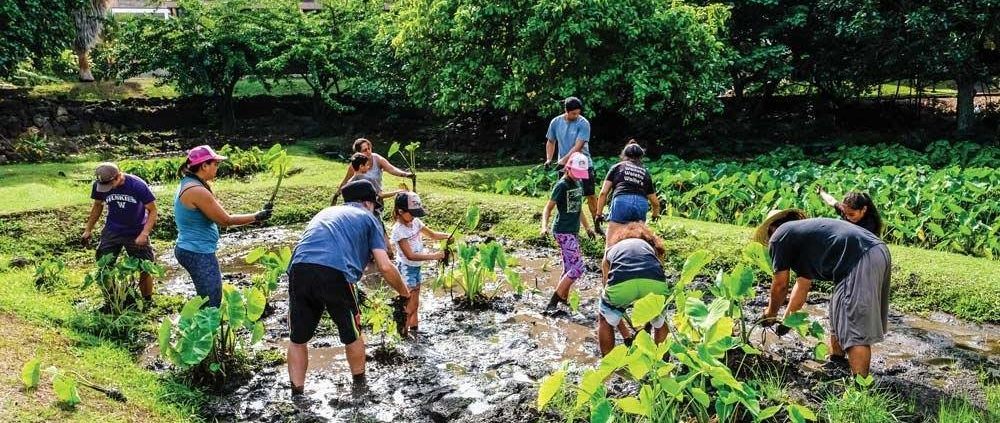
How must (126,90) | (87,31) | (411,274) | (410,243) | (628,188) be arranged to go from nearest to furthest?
1. (410,243)
2. (411,274)
3. (628,188)
4. (87,31)
5. (126,90)

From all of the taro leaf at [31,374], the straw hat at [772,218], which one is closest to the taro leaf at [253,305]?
the taro leaf at [31,374]

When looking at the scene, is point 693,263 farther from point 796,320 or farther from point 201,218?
point 201,218

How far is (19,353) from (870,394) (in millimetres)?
5859

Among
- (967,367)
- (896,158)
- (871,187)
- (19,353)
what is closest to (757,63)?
(896,158)

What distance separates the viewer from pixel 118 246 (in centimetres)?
703

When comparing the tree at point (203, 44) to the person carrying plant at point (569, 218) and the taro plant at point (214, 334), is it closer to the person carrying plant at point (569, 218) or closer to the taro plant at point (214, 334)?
the person carrying plant at point (569, 218)

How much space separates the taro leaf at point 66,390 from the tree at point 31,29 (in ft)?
46.5

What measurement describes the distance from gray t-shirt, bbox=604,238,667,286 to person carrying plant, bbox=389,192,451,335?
65.1 inches

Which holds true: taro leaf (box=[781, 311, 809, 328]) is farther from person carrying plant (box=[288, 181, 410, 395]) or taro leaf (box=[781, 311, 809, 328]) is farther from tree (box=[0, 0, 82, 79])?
tree (box=[0, 0, 82, 79])

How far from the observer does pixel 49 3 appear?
16891 mm

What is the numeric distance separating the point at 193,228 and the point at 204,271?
0.36 m

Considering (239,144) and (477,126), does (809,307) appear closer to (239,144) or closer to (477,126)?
(477,126)

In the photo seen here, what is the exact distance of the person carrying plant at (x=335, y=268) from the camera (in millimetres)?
Answer: 4953

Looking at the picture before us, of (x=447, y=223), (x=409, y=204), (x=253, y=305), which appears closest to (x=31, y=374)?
(x=253, y=305)
